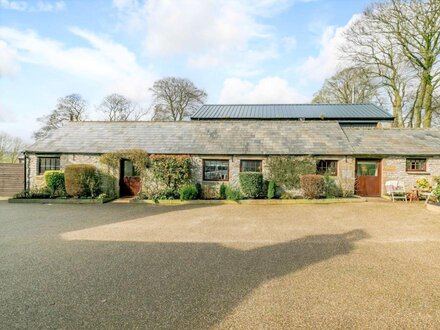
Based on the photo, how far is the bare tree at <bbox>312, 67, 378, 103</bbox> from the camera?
2931cm

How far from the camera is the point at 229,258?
5266mm

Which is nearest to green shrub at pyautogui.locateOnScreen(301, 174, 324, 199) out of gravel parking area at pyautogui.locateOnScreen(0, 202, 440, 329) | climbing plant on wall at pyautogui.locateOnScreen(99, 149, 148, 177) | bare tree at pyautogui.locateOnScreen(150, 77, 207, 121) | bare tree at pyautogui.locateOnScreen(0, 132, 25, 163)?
gravel parking area at pyautogui.locateOnScreen(0, 202, 440, 329)

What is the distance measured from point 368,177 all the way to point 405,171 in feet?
6.62

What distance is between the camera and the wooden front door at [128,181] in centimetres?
1493

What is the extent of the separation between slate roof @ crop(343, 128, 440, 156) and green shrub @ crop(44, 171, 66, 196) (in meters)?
17.3

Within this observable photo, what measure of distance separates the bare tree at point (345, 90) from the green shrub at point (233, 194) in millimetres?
23807

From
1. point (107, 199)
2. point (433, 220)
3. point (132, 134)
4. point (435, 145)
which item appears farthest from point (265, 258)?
point (435, 145)

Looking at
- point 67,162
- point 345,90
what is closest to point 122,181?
point 67,162

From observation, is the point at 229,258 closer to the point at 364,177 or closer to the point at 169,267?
the point at 169,267

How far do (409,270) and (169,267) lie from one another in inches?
187

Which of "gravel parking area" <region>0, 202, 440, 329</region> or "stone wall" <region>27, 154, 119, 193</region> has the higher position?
"stone wall" <region>27, 154, 119, 193</region>

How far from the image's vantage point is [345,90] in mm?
31234

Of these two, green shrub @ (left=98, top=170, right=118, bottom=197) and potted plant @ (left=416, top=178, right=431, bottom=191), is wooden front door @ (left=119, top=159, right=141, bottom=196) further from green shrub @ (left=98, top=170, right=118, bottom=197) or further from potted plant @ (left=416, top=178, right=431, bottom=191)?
potted plant @ (left=416, top=178, right=431, bottom=191)

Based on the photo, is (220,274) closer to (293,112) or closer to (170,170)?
(170,170)
